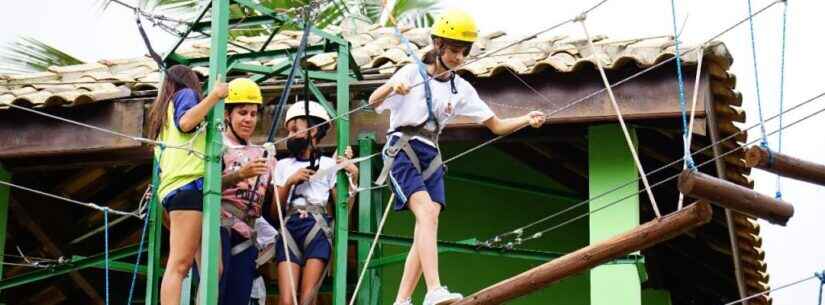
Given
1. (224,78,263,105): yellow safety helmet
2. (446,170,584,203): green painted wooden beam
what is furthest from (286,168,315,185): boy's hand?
(446,170,584,203): green painted wooden beam

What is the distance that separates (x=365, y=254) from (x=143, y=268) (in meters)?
1.35

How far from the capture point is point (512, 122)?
429 inches

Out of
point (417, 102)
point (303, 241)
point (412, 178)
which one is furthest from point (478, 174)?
point (412, 178)

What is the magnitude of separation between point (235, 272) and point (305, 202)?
0.63 meters

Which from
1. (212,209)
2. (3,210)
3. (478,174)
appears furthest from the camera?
(478,174)

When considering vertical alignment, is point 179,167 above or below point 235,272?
above

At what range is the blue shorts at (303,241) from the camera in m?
11.3

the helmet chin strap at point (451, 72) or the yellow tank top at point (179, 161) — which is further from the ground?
the helmet chin strap at point (451, 72)

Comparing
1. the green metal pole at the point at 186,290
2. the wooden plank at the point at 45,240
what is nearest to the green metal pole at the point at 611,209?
the green metal pole at the point at 186,290

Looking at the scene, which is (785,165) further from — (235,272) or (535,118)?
(235,272)

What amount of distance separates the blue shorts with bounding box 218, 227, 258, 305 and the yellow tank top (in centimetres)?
41

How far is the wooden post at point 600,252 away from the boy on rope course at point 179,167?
1.47 m

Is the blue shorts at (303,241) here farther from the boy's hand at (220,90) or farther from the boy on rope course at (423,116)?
the boy's hand at (220,90)

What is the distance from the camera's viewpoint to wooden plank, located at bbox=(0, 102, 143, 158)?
40.2ft
